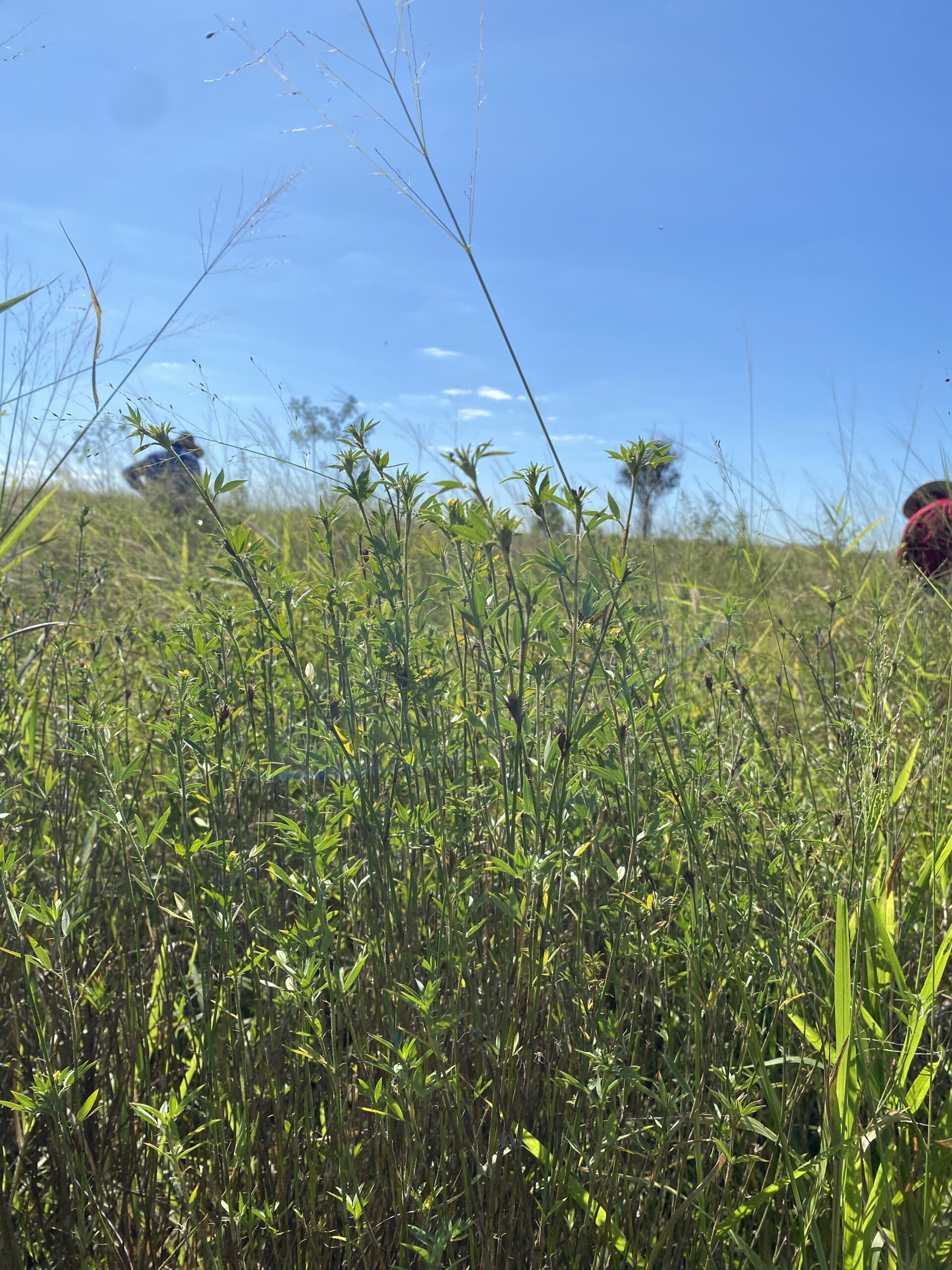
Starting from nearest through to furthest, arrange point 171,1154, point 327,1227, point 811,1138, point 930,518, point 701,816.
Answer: point 171,1154, point 327,1227, point 701,816, point 811,1138, point 930,518

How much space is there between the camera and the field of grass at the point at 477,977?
1.04m

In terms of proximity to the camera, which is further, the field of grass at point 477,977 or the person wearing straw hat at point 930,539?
the person wearing straw hat at point 930,539

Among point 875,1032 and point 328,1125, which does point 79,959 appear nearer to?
point 328,1125

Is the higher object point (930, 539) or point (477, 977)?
point (930, 539)

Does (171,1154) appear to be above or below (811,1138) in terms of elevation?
above

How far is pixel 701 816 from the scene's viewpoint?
1.29 m

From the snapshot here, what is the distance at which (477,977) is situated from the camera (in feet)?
4.03

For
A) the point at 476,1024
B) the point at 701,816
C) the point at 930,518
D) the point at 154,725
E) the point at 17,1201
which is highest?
the point at 930,518

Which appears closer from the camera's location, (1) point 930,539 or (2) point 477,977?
(2) point 477,977

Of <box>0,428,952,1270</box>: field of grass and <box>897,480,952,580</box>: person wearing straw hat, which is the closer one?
<box>0,428,952,1270</box>: field of grass

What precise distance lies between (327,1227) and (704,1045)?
622 mm

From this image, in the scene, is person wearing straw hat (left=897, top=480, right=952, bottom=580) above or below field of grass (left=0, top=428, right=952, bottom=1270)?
above

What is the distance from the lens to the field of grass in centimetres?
104

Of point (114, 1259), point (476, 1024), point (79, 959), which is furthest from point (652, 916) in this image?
point (79, 959)
